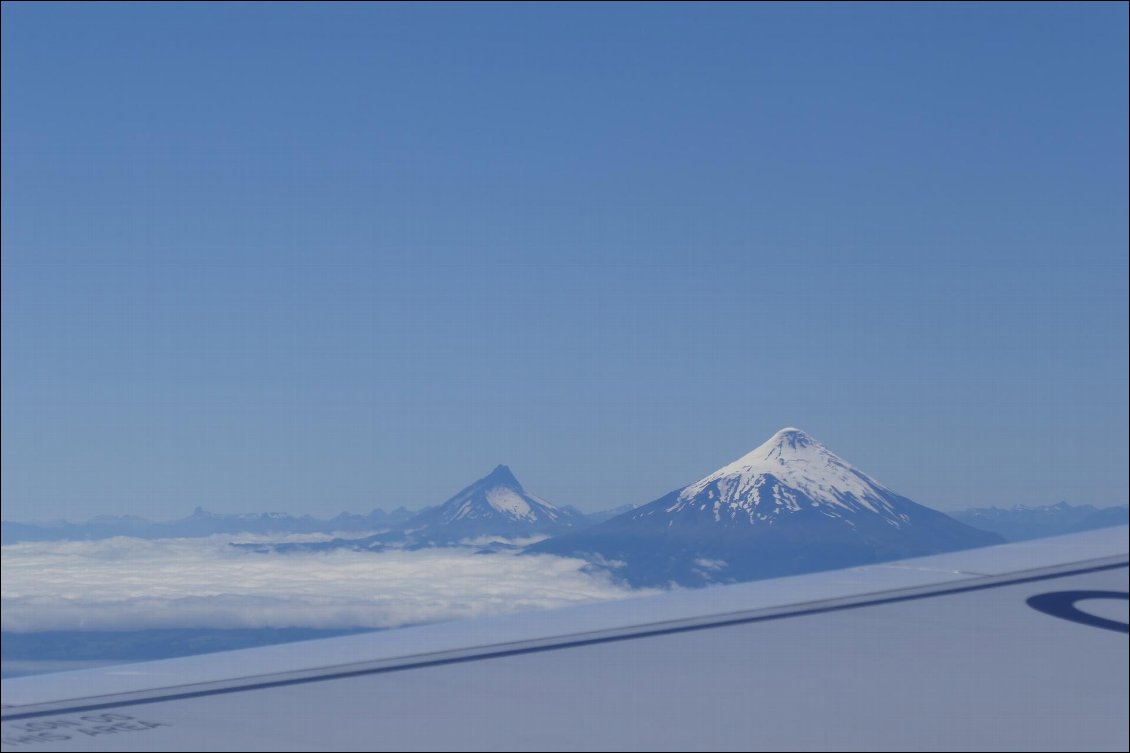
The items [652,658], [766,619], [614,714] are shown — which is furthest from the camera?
[766,619]

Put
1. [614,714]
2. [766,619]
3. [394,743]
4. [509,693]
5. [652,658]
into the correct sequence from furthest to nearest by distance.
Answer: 1. [766,619]
2. [652,658]
3. [509,693]
4. [614,714]
5. [394,743]

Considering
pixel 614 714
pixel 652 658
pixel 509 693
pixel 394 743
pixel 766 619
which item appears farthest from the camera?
pixel 766 619

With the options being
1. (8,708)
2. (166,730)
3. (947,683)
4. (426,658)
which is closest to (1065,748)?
(947,683)

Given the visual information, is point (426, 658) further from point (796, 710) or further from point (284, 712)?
point (796, 710)

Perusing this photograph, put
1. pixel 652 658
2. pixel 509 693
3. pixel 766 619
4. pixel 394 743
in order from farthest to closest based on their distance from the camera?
1. pixel 766 619
2. pixel 652 658
3. pixel 509 693
4. pixel 394 743

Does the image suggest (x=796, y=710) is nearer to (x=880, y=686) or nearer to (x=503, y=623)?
(x=880, y=686)

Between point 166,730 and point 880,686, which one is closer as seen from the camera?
point 166,730

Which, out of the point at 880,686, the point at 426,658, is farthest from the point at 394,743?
the point at 880,686
